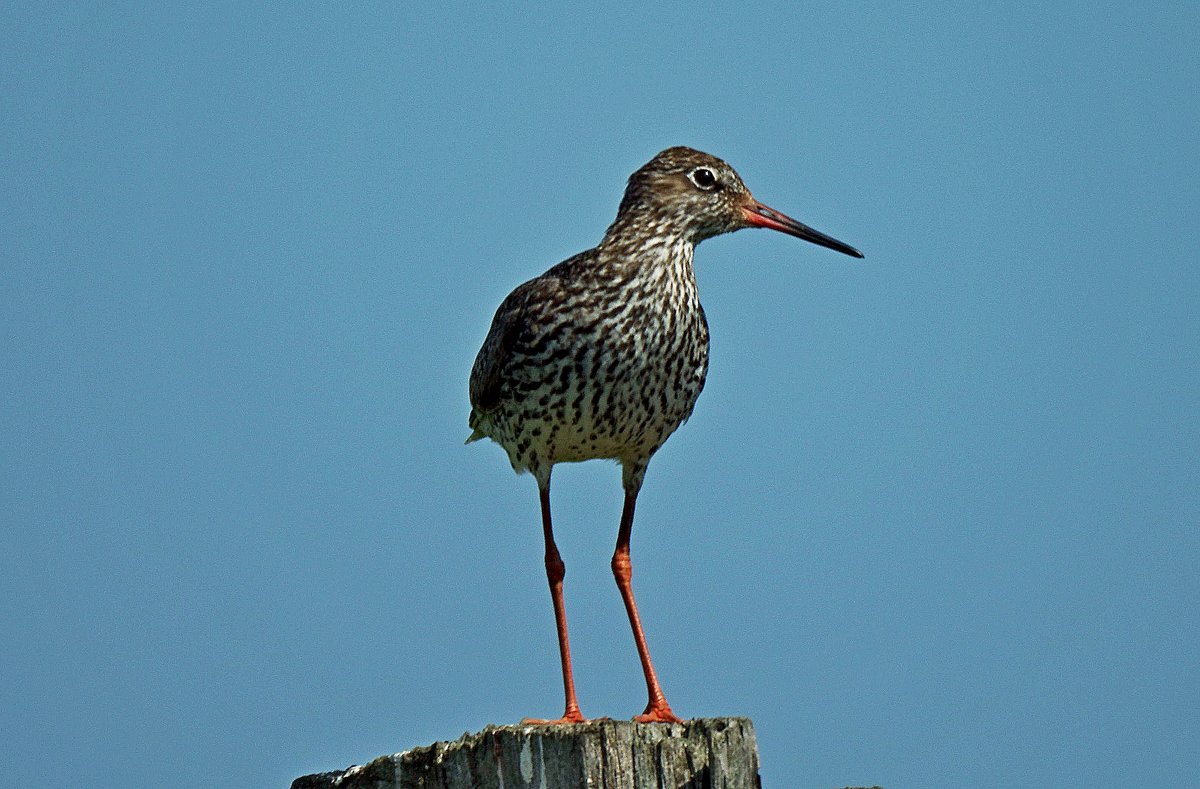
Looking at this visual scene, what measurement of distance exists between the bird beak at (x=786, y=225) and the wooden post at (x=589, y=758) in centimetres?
458

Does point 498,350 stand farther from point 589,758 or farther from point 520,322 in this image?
point 589,758

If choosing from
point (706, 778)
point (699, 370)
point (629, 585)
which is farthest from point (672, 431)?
point (706, 778)

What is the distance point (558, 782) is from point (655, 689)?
3.14m

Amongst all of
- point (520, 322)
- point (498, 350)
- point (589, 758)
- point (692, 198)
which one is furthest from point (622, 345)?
point (589, 758)

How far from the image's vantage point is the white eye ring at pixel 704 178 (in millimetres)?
9602

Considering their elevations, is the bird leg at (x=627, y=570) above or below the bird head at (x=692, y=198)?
below

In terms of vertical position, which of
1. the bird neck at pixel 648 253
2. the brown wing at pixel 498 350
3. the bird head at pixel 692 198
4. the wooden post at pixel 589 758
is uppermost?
the bird head at pixel 692 198

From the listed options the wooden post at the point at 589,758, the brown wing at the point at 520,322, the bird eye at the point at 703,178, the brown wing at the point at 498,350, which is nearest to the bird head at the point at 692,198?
the bird eye at the point at 703,178

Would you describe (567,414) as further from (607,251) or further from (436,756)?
(436,756)

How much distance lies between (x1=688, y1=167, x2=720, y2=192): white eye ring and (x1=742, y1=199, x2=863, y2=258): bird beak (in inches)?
11.4

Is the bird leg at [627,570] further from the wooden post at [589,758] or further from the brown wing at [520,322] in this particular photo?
the wooden post at [589,758]

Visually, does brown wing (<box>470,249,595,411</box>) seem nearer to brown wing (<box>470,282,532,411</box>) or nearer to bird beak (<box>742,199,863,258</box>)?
brown wing (<box>470,282,532,411</box>)

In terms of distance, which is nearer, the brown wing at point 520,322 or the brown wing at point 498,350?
the brown wing at point 520,322

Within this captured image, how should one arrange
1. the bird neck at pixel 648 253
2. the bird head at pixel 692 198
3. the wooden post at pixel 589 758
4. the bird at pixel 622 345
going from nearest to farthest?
1. the wooden post at pixel 589 758
2. the bird at pixel 622 345
3. the bird neck at pixel 648 253
4. the bird head at pixel 692 198
